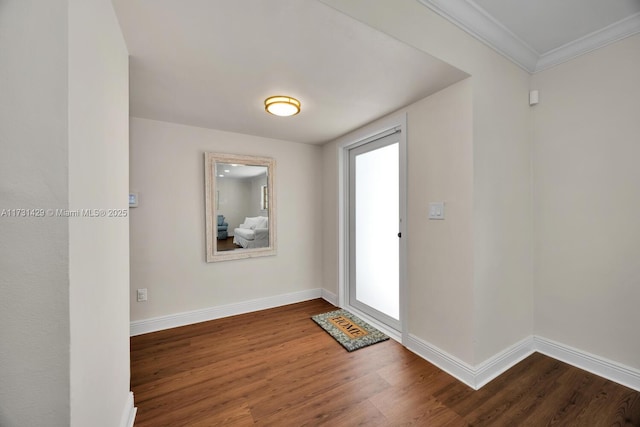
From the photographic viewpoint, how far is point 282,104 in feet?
6.86

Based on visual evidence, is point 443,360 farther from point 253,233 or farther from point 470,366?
point 253,233

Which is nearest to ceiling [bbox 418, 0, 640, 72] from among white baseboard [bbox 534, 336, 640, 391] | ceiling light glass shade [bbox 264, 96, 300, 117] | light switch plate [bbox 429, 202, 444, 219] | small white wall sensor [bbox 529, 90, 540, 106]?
small white wall sensor [bbox 529, 90, 540, 106]

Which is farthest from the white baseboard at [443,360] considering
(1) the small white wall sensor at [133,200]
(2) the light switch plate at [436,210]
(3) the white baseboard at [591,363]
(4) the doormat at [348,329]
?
(1) the small white wall sensor at [133,200]

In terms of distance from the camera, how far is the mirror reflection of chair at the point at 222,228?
117 inches

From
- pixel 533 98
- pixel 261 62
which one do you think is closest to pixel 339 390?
pixel 261 62

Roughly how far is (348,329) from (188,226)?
2.14m

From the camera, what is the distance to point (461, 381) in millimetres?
1818

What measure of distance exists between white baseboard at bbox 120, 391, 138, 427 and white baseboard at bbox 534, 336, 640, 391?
3.17m

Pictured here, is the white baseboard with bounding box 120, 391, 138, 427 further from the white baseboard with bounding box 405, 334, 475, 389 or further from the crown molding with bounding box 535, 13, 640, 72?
the crown molding with bounding box 535, 13, 640, 72

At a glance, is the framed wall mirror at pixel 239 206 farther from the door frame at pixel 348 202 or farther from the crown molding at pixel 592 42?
the crown molding at pixel 592 42

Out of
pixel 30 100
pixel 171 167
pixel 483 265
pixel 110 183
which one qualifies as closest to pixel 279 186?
pixel 171 167

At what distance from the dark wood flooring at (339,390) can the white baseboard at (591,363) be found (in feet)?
0.22

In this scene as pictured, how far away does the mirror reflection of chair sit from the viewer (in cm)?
298

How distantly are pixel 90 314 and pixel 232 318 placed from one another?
223 centimetres
